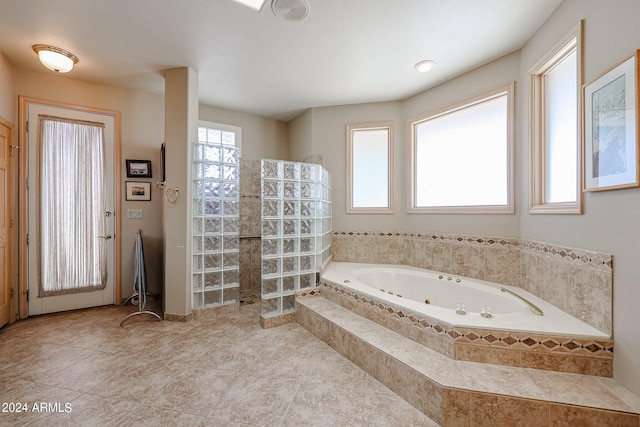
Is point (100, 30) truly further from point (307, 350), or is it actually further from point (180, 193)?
point (307, 350)

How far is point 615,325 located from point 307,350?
1871mm

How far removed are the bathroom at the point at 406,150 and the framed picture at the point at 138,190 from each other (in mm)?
74

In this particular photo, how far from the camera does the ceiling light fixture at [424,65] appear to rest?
2.48 m

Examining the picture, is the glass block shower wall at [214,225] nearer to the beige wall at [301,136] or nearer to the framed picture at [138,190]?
the framed picture at [138,190]

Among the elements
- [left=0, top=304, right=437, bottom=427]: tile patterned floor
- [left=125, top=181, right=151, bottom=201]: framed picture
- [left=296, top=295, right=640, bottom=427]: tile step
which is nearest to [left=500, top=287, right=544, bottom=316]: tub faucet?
[left=296, top=295, right=640, bottom=427]: tile step

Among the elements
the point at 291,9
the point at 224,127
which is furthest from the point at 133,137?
the point at 291,9

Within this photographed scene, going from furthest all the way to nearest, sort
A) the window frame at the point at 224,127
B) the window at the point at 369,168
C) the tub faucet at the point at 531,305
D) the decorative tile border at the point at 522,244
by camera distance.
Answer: the window frame at the point at 224,127 < the window at the point at 369,168 < the tub faucet at the point at 531,305 < the decorative tile border at the point at 522,244

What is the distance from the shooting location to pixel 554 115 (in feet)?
6.52

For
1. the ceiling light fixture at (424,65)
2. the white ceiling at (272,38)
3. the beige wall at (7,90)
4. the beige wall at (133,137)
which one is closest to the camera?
the white ceiling at (272,38)

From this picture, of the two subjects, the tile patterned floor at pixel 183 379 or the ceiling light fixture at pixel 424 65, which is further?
the ceiling light fixture at pixel 424 65

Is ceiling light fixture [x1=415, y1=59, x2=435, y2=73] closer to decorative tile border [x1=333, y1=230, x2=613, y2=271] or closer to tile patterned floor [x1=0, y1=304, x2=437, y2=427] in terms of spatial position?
decorative tile border [x1=333, y1=230, x2=613, y2=271]

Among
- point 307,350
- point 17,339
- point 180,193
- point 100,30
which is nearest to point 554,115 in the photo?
point 307,350

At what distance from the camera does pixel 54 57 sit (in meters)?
2.25

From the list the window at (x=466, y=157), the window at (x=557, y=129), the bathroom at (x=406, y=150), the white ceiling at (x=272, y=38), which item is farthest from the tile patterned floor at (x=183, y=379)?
the white ceiling at (x=272, y=38)
